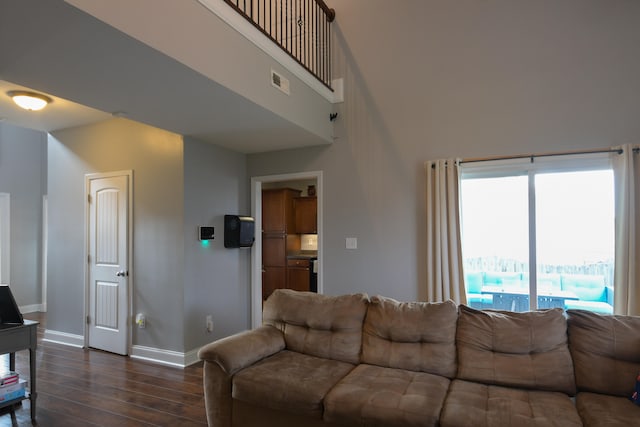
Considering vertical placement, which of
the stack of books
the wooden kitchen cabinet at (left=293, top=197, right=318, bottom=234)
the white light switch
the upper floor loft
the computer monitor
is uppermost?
the upper floor loft

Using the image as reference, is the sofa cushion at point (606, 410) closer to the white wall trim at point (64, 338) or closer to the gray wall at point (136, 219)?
the gray wall at point (136, 219)

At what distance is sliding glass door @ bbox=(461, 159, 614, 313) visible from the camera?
351 cm

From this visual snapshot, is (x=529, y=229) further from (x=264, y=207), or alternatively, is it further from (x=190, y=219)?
(x=264, y=207)

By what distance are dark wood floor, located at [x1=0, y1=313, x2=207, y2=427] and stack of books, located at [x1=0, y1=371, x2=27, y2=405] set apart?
148 mm

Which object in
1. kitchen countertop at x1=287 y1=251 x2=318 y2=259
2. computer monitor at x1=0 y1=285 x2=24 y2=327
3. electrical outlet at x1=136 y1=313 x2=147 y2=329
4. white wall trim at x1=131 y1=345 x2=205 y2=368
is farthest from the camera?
kitchen countertop at x1=287 y1=251 x2=318 y2=259

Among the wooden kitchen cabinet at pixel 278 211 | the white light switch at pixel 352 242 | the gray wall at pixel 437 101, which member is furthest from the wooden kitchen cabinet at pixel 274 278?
the white light switch at pixel 352 242

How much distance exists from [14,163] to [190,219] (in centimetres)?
469

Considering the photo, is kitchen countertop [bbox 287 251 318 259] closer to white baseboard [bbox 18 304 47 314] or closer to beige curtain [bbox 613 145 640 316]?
white baseboard [bbox 18 304 47 314]

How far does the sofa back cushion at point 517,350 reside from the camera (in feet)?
7.39

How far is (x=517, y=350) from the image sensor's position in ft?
7.80

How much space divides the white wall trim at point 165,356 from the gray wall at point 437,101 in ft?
5.61

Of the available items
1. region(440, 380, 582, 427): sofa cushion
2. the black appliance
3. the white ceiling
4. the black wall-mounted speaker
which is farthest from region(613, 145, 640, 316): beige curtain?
the white ceiling

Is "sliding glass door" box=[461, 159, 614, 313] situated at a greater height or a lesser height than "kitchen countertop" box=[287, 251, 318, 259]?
greater

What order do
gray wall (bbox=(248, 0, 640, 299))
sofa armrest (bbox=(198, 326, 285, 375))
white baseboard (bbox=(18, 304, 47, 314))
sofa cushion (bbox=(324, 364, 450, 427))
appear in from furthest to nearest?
white baseboard (bbox=(18, 304, 47, 314)) < gray wall (bbox=(248, 0, 640, 299)) < sofa armrest (bbox=(198, 326, 285, 375)) < sofa cushion (bbox=(324, 364, 450, 427))
